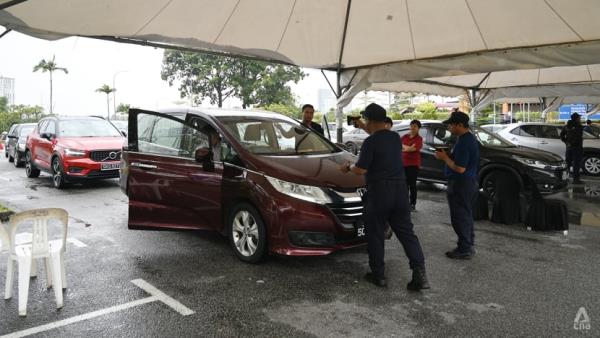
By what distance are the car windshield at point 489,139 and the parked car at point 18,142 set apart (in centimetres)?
1344

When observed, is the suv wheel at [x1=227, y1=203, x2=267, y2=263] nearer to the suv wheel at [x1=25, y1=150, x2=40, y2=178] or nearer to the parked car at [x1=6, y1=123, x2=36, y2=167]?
the suv wheel at [x1=25, y1=150, x2=40, y2=178]

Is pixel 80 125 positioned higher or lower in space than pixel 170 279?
higher

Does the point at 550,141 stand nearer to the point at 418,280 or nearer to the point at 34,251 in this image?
the point at 418,280

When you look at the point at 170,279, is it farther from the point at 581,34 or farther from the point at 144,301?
the point at 581,34

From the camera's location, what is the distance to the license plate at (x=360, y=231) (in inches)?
179

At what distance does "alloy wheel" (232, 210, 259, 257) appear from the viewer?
4.74 metres

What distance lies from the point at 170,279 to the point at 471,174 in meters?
3.36

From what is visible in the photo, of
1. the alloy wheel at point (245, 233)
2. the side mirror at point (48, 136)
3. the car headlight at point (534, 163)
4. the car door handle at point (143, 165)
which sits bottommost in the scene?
the alloy wheel at point (245, 233)

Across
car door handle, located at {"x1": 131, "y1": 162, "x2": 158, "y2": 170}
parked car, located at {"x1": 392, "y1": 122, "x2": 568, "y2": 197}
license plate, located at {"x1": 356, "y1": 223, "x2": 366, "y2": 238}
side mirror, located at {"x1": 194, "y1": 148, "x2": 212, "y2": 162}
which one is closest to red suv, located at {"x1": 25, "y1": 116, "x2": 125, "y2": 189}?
car door handle, located at {"x1": 131, "y1": 162, "x2": 158, "y2": 170}

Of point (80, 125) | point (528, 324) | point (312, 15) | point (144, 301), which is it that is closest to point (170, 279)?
point (144, 301)

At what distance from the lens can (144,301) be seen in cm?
389

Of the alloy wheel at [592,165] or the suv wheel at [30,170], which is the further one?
the alloy wheel at [592,165]

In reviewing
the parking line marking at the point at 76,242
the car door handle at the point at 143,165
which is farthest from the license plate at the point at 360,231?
the parking line marking at the point at 76,242

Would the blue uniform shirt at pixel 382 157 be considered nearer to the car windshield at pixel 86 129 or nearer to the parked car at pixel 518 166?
the parked car at pixel 518 166
